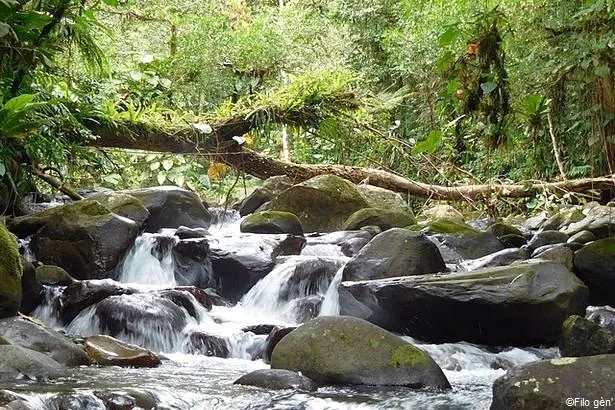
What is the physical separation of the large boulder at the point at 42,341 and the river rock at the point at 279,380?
1.25 meters

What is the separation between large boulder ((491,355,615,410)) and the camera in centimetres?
327

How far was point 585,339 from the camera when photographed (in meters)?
4.78

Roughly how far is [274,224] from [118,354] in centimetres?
411

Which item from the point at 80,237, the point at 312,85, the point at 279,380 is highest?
the point at 312,85

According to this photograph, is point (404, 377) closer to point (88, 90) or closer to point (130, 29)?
point (88, 90)

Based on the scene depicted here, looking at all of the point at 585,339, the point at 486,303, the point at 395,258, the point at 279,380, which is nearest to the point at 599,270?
the point at 486,303

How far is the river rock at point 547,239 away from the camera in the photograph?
7.88 meters

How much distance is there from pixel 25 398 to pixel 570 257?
4970 mm

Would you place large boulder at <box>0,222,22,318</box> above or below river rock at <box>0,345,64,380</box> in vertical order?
above

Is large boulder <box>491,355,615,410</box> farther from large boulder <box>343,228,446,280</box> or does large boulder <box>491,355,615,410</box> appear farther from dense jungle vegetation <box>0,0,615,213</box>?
large boulder <box>343,228,446,280</box>

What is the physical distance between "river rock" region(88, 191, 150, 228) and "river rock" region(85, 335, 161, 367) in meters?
2.86

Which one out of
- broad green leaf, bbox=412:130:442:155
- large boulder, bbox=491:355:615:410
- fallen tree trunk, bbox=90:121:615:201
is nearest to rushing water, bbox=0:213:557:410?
large boulder, bbox=491:355:615:410

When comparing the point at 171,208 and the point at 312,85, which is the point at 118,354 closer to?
the point at 171,208

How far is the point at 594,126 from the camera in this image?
5.81 meters
